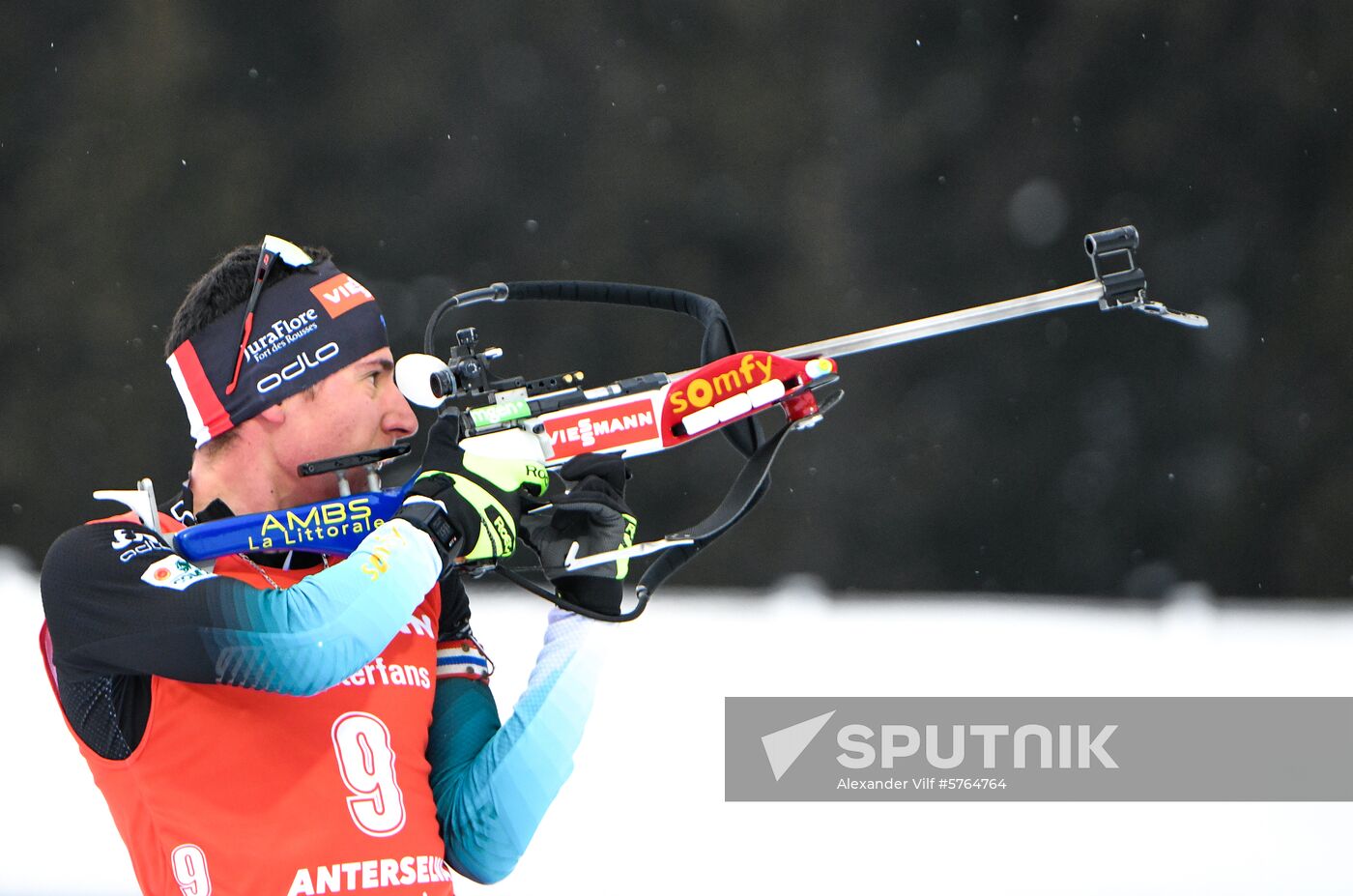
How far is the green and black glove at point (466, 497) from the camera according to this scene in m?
1.17

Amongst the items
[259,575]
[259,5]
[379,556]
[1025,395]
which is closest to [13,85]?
[259,5]

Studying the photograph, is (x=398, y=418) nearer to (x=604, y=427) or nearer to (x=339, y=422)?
(x=339, y=422)

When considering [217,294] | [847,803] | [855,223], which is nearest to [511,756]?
[217,294]

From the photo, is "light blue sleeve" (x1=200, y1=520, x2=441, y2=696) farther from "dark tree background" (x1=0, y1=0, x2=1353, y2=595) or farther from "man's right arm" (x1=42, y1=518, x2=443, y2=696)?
"dark tree background" (x1=0, y1=0, x2=1353, y2=595)

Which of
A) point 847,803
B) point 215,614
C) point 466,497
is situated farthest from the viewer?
point 847,803

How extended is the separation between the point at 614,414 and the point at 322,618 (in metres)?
0.38

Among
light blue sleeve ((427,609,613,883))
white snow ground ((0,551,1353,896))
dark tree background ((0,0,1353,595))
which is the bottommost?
light blue sleeve ((427,609,613,883))

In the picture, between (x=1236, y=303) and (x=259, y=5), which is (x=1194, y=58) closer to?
(x=1236, y=303)

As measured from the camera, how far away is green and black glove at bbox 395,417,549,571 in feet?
3.83

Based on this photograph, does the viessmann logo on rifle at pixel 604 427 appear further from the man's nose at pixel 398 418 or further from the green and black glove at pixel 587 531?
the man's nose at pixel 398 418

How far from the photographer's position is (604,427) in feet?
4.34

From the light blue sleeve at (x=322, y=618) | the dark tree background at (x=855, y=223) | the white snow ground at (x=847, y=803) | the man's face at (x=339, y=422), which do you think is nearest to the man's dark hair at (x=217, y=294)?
the man's face at (x=339, y=422)

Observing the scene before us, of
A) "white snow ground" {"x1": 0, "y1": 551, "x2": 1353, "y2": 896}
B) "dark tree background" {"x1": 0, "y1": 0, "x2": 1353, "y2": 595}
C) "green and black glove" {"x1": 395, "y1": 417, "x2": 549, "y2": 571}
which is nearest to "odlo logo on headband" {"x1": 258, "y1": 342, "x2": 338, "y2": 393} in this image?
"green and black glove" {"x1": 395, "y1": 417, "x2": 549, "y2": 571}

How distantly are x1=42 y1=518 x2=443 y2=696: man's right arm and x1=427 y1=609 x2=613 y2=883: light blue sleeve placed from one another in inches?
8.8
